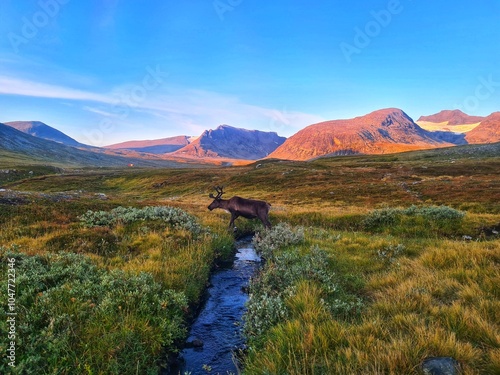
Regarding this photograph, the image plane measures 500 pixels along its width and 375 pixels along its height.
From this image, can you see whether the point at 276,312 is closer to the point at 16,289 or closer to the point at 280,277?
the point at 280,277

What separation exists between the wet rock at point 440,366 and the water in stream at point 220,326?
367cm

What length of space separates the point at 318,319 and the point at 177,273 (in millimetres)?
5235

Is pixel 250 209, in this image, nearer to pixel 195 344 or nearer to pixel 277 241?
pixel 277 241

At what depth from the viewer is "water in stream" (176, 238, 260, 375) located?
6914 mm

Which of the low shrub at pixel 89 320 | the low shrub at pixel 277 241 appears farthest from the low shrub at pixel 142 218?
the low shrub at pixel 89 320

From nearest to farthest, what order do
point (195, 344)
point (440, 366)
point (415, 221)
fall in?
1. point (440, 366)
2. point (195, 344)
3. point (415, 221)

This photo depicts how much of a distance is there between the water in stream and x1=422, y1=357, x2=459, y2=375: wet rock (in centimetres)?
367

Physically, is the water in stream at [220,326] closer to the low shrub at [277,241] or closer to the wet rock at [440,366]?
the low shrub at [277,241]

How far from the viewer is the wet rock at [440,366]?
435cm

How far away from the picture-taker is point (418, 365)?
4.46 metres

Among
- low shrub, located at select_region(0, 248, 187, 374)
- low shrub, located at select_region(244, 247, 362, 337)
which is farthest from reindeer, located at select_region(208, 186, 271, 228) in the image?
low shrub, located at select_region(0, 248, 187, 374)

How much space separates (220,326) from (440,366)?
567 cm

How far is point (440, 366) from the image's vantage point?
175 inches

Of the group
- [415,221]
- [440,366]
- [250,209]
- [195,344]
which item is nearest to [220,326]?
[195,344]
